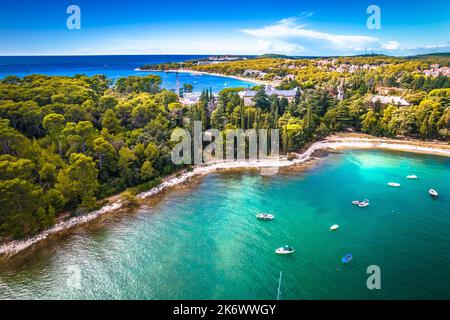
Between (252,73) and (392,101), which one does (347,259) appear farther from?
(252,73)

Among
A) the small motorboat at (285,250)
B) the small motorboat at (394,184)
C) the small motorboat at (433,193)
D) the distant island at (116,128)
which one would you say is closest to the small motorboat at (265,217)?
the small motorboat at (285,250)

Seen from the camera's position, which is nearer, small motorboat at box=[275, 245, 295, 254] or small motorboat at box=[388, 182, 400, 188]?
small motorboat at box=[275, 245, 295, 254]

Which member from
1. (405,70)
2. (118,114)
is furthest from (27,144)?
(405,70)

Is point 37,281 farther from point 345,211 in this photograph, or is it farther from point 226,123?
point 226,123

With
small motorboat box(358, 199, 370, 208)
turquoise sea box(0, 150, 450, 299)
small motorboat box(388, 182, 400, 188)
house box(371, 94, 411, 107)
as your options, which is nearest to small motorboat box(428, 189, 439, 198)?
turquoise sea box(0, 150, 450, 299)

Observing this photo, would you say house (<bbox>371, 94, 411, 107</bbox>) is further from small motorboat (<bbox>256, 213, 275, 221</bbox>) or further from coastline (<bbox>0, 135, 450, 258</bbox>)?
small motorboat (<bbox>256, 213, 275, 221</bbox>)

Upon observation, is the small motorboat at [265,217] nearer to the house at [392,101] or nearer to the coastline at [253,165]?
the coastline at [253,165]

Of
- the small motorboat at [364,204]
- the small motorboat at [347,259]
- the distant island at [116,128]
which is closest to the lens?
the small motorboat at [347,259]
